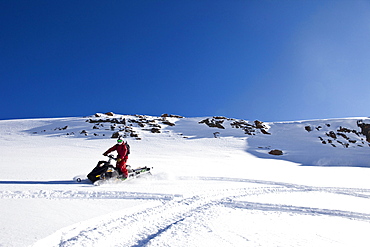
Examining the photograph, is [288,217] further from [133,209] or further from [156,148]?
[156,148]

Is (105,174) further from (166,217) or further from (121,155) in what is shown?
(166,217)

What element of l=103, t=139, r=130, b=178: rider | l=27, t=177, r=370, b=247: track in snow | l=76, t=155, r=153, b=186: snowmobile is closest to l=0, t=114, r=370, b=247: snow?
l=27, t=177, r=370, b=247: track in snow

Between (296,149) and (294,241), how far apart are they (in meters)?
20.5

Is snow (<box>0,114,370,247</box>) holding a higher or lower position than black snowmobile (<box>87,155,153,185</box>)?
lower

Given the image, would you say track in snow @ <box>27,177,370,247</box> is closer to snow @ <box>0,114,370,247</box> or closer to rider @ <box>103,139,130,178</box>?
snow @ <box>0,114,370,247</box>

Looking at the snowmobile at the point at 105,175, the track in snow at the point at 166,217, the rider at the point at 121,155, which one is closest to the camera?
the track in snow at the point at 166,217

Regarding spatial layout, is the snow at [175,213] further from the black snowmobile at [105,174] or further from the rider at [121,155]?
the rider at [121,155]

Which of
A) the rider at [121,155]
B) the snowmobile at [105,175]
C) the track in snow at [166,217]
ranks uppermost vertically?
the rider at [121,155]

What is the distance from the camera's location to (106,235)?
3076mm

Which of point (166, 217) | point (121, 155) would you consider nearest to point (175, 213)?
point (166, 217)

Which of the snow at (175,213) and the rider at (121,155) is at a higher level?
the rider at (121,155)

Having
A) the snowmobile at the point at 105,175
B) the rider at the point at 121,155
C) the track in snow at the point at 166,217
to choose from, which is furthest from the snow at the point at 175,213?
the rider at the point at 121,155

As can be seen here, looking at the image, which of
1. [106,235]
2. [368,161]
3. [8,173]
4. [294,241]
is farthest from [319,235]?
[368,161]

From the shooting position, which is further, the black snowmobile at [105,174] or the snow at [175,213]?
the black snowmobile at [105,174]
